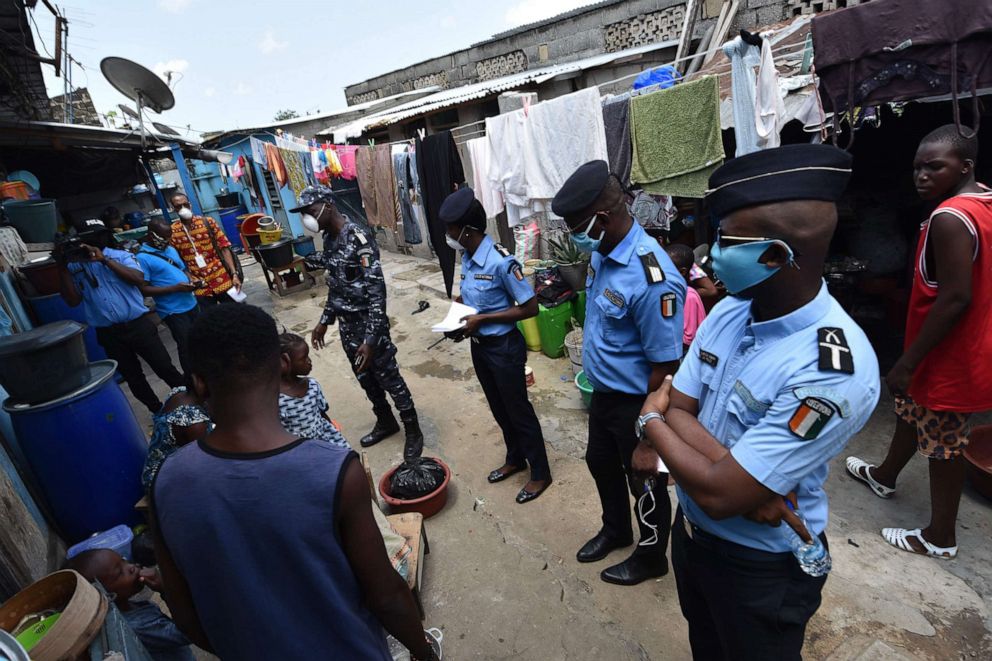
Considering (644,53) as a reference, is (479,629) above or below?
below

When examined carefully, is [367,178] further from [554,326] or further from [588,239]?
[588,239]

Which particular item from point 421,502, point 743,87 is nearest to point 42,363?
point 421,502

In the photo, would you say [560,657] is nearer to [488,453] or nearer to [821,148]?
[488,453]

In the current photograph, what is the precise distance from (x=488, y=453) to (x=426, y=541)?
1079 mm

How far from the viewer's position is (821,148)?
1.20 metres

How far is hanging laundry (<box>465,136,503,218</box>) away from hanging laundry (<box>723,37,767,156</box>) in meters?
3.04

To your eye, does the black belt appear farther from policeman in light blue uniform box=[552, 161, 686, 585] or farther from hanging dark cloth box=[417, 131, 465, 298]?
hanging dark cloth box=[417, 131, 465, 298]

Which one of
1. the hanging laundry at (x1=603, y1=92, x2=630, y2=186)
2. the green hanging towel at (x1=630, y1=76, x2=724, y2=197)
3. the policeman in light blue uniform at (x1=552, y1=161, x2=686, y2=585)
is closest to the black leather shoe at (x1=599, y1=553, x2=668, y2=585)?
the policeman in light blue uniform at (x1=552, y1=161, x2=686, y2=585)

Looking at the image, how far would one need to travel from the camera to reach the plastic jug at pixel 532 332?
5.61 metres

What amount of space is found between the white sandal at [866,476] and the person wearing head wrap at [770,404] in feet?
7.43

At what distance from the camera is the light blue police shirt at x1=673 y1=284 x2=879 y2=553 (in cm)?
116

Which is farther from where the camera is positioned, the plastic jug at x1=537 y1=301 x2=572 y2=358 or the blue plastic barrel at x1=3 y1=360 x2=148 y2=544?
the plastic jug at x1=537 y1=301 x2=572 y2=358

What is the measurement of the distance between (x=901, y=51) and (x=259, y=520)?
3813mm

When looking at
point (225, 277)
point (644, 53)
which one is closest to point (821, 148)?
point (225, 277)
